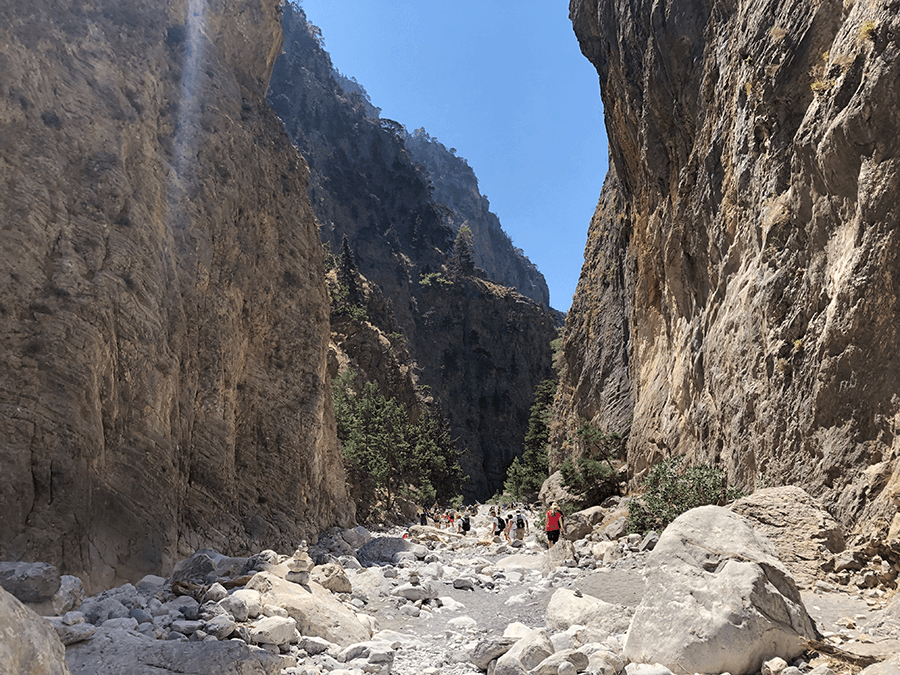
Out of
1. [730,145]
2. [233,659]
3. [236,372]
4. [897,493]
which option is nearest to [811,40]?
[730,145]

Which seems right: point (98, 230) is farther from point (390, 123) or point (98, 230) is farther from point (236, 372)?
point (390, 123)

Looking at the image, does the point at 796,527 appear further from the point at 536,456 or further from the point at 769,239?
the point at 536,456

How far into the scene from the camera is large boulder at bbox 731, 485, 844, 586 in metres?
8.79

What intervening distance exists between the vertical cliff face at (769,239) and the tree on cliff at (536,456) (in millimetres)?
24196

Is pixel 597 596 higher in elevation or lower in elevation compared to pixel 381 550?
higher

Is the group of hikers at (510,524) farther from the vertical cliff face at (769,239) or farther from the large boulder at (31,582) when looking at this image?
the large boulder at (31,582)

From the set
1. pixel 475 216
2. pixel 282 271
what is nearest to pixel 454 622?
pixel 282 271

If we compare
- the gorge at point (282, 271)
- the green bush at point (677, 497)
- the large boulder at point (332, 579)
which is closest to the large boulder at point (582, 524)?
the green bush at point (677, 497)

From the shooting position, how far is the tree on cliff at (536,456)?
1902 inches

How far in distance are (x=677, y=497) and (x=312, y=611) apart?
965 cm

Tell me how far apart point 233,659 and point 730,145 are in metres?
16.2

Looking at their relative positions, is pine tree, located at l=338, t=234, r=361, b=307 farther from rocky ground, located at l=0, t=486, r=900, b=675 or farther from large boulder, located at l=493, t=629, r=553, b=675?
large boulder, located at l=493, t=629, r=553, b=675

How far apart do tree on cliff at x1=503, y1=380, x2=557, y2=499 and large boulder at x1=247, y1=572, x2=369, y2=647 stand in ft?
126

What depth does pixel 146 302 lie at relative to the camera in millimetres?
14219
